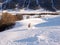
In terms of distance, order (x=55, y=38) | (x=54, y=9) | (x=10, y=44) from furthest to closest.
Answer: (x=54, y=9), (x=55, y=38), (x=10, y=44)

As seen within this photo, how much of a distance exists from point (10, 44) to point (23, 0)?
120ft

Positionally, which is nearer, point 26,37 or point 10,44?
point 10,44

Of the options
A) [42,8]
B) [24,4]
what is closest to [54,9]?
[42,8]

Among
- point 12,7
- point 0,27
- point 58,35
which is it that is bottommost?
point 12,7

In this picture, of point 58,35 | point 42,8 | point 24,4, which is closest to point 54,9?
point 42,8

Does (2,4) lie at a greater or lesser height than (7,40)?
lesser

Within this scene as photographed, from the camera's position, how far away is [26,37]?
10.5 m

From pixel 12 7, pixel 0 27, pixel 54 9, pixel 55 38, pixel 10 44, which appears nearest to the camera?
pixel 10 44

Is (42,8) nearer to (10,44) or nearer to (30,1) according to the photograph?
(30,1)

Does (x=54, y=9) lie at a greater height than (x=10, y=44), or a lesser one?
lesser

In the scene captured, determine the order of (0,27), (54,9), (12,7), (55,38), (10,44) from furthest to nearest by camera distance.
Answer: (12,7) → (54,9) → (0,27) → (55,38) → (10,44)

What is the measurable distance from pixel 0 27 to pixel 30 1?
1093 inches

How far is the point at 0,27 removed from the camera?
59.0ft

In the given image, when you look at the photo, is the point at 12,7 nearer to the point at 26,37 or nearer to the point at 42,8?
the point at 42,8
